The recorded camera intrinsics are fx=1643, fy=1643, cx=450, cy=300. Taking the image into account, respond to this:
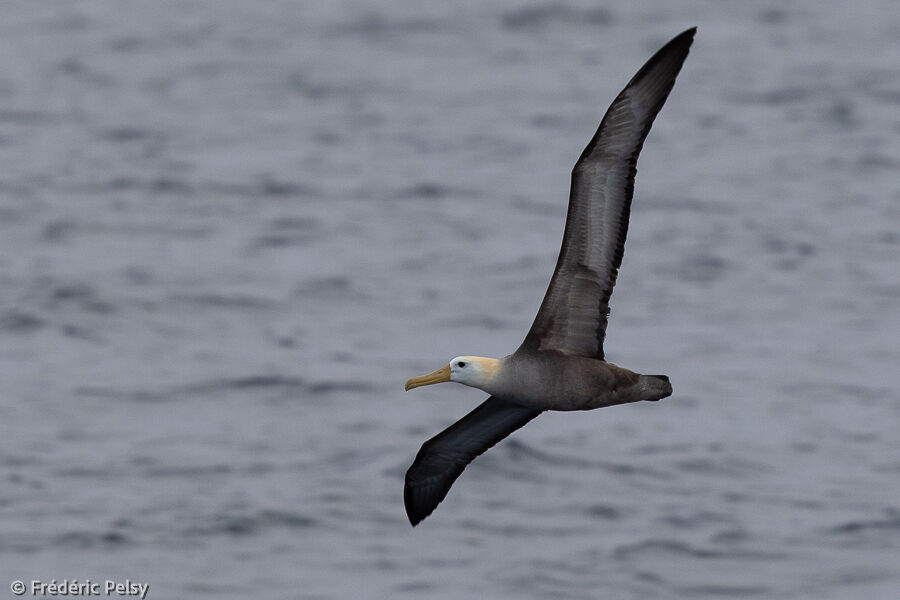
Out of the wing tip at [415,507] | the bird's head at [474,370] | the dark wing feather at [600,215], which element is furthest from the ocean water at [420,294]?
the dark wing feather at [600,215]

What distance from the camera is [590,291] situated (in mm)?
11352

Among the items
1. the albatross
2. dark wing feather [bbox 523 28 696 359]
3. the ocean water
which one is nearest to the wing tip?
the albatross

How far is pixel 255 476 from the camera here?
2131cm

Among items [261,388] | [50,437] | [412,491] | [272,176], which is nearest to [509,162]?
[272,176]

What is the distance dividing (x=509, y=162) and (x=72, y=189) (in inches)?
403

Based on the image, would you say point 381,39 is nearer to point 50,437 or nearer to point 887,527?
point 50,437

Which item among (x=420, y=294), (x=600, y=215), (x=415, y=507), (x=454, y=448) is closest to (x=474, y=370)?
(x=600, y=215)

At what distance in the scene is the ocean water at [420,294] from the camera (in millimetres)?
19406

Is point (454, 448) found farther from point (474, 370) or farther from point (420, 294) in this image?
point (420, 294)

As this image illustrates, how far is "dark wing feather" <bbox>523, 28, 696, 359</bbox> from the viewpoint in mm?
10883

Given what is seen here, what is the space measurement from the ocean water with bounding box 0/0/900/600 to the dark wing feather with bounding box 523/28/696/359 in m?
7.23

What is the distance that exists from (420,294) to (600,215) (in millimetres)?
19717

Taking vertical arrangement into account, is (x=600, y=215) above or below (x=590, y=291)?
above

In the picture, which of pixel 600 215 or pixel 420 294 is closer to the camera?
pixel 600 215
